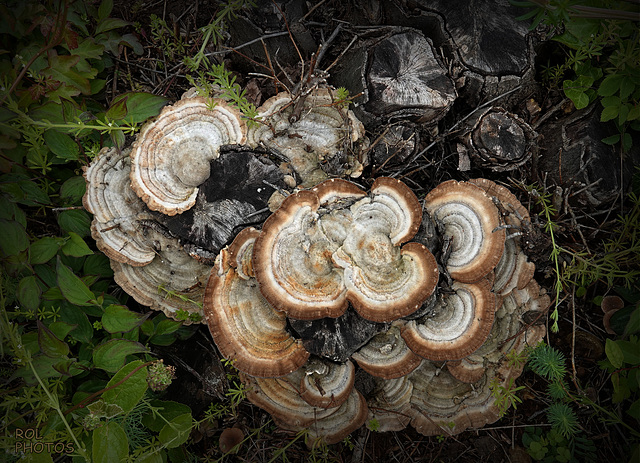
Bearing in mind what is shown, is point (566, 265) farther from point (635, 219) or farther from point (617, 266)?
point (635, 219)

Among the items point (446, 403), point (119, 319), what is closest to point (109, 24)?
point (119, 319)

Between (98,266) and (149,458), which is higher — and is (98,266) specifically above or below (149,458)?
above

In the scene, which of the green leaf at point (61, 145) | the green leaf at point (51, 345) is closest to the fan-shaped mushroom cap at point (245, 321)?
the green leaf at point (51, 345)

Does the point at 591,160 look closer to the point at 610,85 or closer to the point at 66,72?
the point at 610,85

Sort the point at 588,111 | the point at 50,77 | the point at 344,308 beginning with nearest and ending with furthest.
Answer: the point at 344,308 → the point at 50,77 → the point at 588,111

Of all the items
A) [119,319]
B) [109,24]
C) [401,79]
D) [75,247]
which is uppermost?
[109,24]

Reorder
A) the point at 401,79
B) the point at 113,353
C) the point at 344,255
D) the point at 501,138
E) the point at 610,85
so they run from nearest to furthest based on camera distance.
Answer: the point at 344,255, the point at 113,353, the point at 610,85, the point at 401,79, the point at 501,138

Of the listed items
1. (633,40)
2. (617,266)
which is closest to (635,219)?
(617,266)
